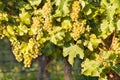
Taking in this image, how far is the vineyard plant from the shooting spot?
14.1ft

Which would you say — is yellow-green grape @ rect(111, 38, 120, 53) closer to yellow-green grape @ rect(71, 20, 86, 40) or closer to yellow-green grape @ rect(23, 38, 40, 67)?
yellow-green grape @ rect(71, 20, 86, 40)

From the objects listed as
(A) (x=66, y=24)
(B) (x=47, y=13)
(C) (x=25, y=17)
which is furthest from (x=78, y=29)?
(C) (x=25, y=17)

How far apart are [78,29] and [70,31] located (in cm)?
20

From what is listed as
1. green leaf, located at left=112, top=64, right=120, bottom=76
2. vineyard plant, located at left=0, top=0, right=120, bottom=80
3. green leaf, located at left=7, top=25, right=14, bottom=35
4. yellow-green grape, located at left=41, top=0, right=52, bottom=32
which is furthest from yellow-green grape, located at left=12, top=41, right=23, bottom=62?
green leaf, located at left=112, top=64, right=120, bottom=76

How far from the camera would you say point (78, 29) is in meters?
4.24

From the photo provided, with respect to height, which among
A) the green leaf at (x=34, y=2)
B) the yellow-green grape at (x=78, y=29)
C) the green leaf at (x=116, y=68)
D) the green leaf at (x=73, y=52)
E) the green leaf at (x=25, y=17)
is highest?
the green leaf at (x=34, y=2)

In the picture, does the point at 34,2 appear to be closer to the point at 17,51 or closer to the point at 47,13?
the point at 47,13

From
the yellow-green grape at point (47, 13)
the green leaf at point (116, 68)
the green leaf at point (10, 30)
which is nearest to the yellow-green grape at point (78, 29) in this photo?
the yellow-green grape at point (47, 13)

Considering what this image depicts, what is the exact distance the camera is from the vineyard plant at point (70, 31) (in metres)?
4.30

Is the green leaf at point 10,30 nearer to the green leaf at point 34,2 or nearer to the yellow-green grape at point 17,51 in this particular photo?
the yellow-green grape at point 17,51

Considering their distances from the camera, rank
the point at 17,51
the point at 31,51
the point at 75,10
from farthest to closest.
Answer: the point at 17,51 < the point at 31,51 < the point at 75,10

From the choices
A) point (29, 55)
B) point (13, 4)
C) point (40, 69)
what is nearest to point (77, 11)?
point (29, 55)

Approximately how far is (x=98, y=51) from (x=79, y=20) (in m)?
0.52

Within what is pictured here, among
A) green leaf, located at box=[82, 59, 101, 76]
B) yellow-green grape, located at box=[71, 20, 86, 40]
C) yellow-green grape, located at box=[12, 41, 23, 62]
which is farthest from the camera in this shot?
yellow-green grape, located at box=[12, 41, 23, 62]
